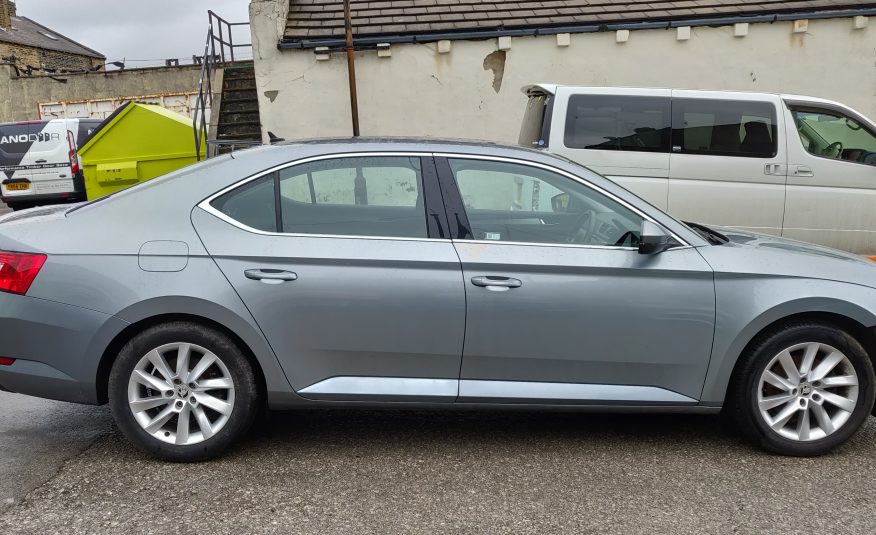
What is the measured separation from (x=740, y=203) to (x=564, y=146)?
181 cm

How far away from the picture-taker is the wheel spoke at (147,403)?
10.9 ft

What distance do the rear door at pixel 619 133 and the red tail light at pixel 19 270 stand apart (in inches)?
180

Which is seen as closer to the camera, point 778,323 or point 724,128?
point 778,323

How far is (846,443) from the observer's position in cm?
368

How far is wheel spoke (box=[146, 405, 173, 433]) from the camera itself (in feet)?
11.0

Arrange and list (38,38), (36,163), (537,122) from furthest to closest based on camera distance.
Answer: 1. (38,38)
2. (36,163)
3. (537,122)

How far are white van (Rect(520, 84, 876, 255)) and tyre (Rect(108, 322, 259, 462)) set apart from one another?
4196 mm

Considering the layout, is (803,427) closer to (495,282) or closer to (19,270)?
(495,282)

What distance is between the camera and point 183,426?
132 inches

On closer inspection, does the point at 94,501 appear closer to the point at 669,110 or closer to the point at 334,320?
the point at 334,320

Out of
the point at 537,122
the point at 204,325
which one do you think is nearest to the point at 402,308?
the point at 204,325

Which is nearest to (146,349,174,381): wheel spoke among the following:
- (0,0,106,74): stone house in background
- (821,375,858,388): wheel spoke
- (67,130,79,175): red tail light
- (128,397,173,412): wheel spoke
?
(128,397,173,412): wheel spoke

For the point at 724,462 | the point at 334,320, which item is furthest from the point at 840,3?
the point at 334,320

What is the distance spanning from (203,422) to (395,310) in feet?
3.44
